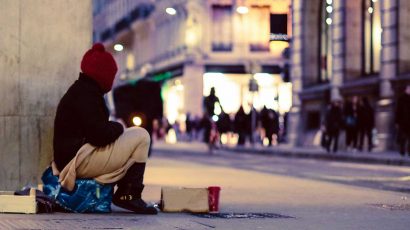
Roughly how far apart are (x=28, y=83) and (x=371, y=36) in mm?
27775

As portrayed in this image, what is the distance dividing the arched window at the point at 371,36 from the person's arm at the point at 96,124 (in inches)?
1071

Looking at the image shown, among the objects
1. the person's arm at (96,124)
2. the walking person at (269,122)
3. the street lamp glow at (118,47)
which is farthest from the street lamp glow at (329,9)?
the street lamp glow at (118,47)

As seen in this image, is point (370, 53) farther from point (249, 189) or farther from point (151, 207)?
point (151, 207)

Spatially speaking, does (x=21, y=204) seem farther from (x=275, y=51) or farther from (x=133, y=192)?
(x=275, y=51)

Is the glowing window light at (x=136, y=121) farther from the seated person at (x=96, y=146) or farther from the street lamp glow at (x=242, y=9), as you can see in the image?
the street lamp glow at (x=242, y=9)

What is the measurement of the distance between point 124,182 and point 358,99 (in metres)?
27.5

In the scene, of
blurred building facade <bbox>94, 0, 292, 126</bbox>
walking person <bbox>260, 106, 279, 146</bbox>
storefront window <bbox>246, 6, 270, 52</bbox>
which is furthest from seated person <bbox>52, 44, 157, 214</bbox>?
storefront window <bbox>246, 6, 270, 52</bbox>

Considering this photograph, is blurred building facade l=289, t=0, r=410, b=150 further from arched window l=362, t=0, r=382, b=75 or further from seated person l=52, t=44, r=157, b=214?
seated person l=52, t=44, r=157, b=214

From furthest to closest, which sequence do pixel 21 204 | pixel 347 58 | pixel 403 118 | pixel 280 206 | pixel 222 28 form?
pixel 222 28, pixel 347 58, pixel 403 118, pixel 280 206, pixel 21 204

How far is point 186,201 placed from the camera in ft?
33.6

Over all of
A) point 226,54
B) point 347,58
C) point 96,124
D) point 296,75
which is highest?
point 226,54

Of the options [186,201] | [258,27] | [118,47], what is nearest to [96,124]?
[186,201]

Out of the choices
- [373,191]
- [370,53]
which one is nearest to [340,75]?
[370,53]

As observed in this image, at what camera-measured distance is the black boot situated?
975cm
